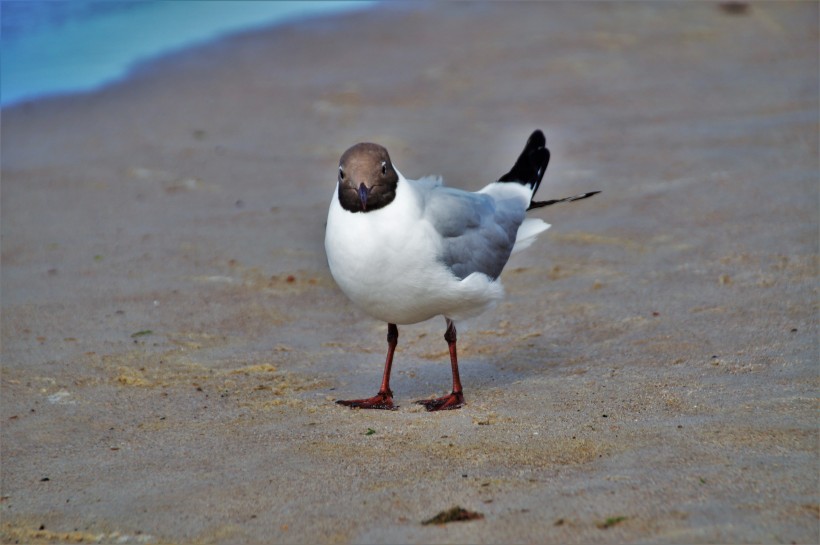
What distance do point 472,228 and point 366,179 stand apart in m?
0.69

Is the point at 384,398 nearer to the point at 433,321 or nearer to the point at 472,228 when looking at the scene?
the point at 472,228

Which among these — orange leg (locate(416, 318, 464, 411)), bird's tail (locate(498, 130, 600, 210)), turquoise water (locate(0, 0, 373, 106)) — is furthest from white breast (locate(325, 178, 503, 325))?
turquoise water (locate(0, 0, 373, 106))

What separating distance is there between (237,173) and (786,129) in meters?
4.22

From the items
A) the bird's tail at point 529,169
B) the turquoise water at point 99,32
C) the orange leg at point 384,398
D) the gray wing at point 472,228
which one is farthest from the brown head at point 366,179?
the turquoise water at point 99,32

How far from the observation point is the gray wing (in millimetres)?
4879

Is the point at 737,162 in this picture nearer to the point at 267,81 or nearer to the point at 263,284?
the point at 263,284

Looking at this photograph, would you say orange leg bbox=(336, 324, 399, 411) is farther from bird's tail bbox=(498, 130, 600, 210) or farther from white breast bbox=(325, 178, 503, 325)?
bird's tail bbox=(498, 130, 600, 210)

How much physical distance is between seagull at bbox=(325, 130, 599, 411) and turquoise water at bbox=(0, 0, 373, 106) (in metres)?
6.97

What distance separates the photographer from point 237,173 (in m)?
8.53

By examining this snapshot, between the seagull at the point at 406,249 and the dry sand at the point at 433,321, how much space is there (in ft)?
1.41

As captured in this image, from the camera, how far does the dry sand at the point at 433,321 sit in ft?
12.2

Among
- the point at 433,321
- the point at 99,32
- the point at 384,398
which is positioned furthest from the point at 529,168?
the point at 99,32

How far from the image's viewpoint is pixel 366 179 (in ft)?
15.2

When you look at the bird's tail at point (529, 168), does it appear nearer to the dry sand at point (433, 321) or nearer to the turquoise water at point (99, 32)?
the dry sand at point (433, 321)
